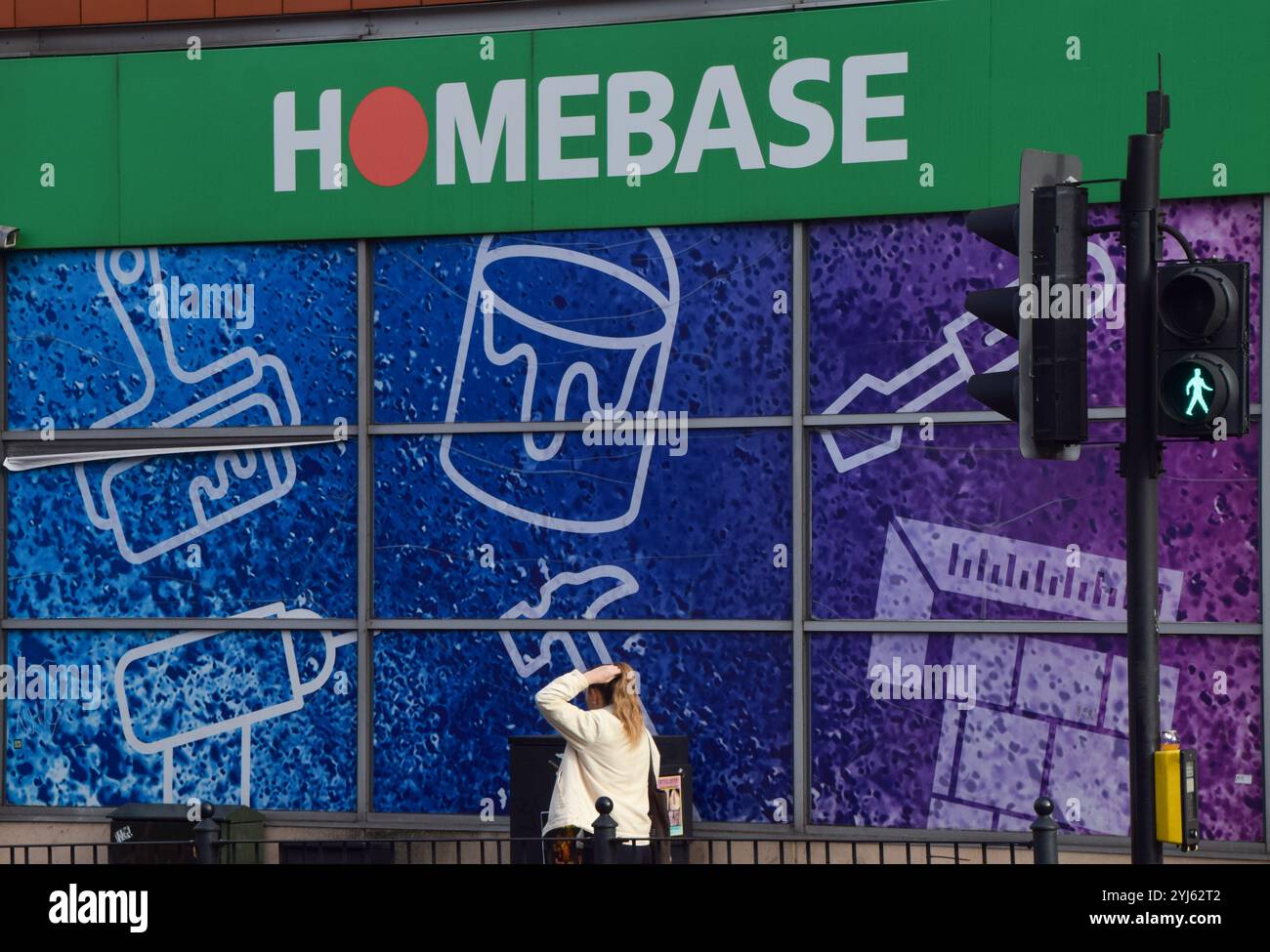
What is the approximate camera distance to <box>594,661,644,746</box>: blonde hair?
9742 millimetres

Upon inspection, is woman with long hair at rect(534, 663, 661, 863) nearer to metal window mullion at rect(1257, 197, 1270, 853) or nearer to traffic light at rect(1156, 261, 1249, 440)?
traffic light at rect(1156, 261, 1249, 440)

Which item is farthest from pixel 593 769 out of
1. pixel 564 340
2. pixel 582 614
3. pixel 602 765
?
pixel 564 340

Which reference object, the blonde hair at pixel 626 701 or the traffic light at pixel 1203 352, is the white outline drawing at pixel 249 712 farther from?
the traffic light at pixel 1203 352

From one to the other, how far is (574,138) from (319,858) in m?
4.94

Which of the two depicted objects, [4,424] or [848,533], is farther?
[4,424]

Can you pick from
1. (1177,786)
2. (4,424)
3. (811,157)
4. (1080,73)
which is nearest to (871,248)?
(811,157)

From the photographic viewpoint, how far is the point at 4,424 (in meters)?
12.9

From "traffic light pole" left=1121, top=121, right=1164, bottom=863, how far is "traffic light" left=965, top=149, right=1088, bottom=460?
200 mm

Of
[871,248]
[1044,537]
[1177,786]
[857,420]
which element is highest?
[871,248]

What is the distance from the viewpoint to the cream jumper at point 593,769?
9592 millimetres
